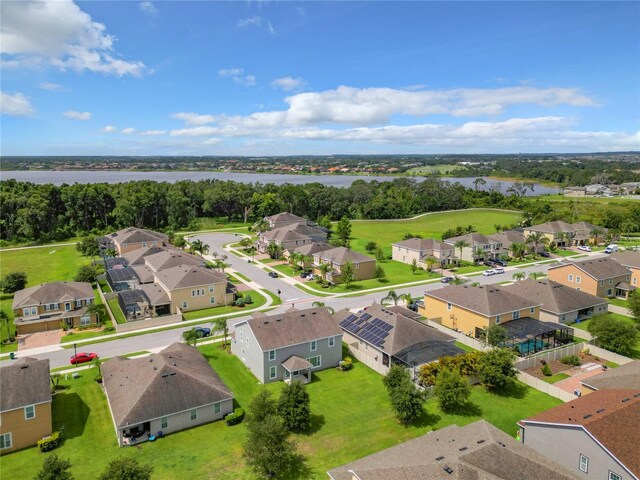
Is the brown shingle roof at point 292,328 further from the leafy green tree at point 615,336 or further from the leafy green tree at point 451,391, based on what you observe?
the leafy green tree at point 615,336

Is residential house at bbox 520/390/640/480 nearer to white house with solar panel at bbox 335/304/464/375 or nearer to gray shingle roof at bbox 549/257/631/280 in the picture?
white house with solar panel at bbox 335/304/464/375

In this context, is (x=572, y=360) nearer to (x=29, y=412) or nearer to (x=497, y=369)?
(x=497, y=369)

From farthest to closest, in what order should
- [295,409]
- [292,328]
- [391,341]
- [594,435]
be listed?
[292,328] → [391,341] → [295,409] → [594,435]

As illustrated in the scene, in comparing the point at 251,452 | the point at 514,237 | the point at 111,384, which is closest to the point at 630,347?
the point at 251,452

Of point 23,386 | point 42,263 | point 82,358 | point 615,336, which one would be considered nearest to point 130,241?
point 42,263

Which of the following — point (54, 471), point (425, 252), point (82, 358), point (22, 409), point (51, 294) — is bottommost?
point (82, 358)

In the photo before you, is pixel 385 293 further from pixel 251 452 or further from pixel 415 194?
pixel 415 194

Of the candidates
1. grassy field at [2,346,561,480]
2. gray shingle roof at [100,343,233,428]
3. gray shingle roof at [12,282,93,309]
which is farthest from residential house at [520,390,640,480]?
gray shingle roof at [12,282,93,309]
